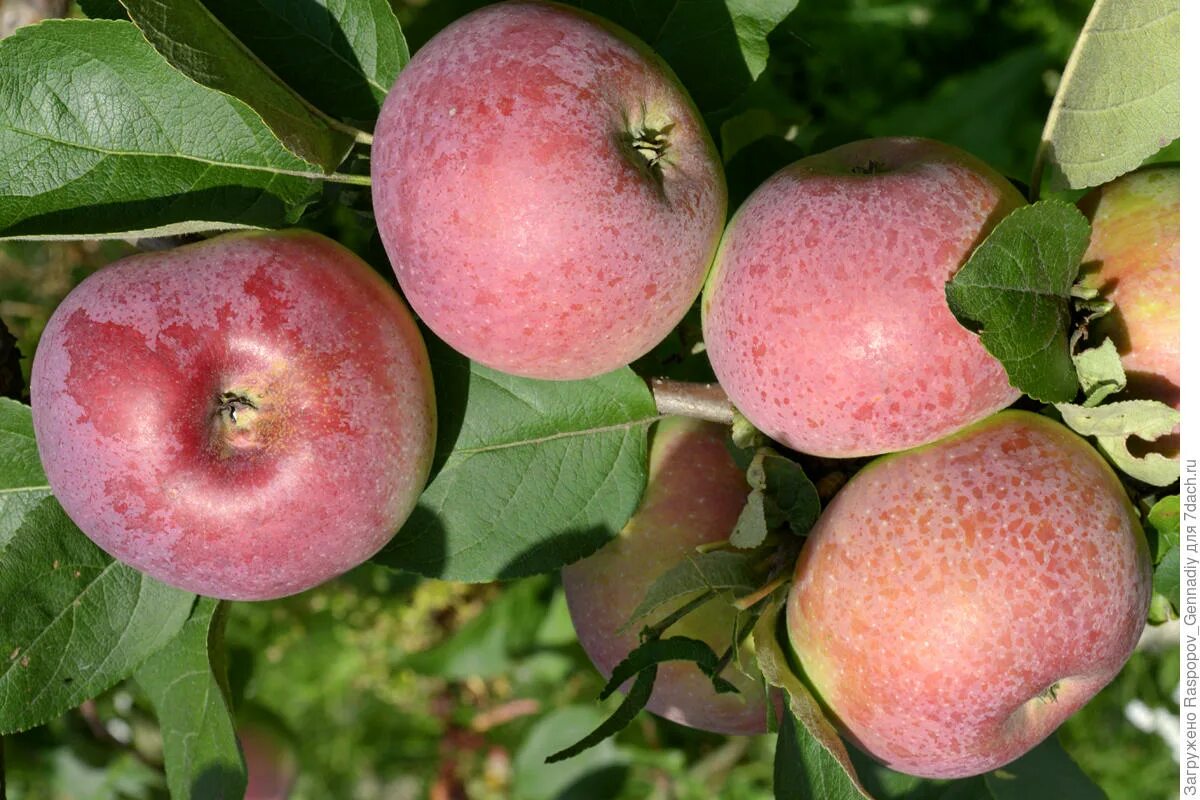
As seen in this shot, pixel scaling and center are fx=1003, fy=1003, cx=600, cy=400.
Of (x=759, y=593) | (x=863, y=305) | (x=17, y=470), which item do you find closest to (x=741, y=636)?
(x=759, y=593)

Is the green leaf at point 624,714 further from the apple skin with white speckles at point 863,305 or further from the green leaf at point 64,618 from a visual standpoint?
the green leaf at point 64,618

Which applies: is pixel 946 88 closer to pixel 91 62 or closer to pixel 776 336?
pixel 776 336

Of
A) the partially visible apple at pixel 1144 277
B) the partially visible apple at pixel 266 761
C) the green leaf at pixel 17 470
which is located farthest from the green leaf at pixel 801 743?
the partially visible apple at pixel 266 761

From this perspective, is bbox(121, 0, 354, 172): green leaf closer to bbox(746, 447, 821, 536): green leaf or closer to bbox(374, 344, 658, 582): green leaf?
bbox(374, 344, 658, 582): green leaf

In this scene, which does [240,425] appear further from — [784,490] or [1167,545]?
[1167,545]

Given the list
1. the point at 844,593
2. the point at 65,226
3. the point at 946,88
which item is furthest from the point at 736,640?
the point at 946,88

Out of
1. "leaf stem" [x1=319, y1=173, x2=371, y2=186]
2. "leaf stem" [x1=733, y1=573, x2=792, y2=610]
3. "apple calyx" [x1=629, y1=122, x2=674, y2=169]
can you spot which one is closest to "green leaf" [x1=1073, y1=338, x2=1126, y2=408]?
"leaf stem" [x1=733, y1=573, x2=792, y2=610]
